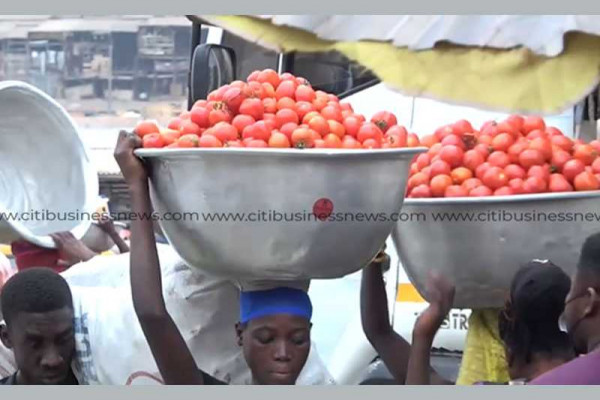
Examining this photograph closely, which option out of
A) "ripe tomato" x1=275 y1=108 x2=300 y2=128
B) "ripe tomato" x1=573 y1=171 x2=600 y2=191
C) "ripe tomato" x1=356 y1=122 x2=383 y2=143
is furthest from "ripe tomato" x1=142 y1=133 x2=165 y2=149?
"ripe tomato" x1=573 y1=171 x2=600 y2=191

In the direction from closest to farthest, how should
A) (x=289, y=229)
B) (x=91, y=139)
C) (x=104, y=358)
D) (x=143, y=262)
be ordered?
(x=289, y=229) → (x=143, y=262) → (x=104, y=358) → (x=91, y=139)

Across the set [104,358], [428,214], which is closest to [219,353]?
[104,358]

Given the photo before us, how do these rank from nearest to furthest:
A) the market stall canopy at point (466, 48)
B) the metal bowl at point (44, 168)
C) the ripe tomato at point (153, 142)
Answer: the ripe tomato at point (153, 142), the market stall canopy at point (466, 48), the metal bowl at point (44, 168)

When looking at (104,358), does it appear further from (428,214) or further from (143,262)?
(428,214)

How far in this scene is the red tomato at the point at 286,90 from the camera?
235 centimetres

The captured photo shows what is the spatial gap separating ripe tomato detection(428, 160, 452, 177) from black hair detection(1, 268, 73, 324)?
824 millimetres

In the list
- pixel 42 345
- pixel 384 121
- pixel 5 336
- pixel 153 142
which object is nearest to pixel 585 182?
pixel 384 121

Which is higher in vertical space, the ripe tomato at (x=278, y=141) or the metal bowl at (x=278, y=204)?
the ripe tomato at (x=278, y=141)

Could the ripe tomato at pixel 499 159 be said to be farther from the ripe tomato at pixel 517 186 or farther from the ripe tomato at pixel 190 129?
the ripe tomato at pixel 190 129

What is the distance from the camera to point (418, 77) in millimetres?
2725

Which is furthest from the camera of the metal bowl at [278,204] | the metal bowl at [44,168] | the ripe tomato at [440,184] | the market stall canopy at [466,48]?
the metal bowl at [44,168]

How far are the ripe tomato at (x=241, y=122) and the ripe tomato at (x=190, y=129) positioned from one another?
7cm

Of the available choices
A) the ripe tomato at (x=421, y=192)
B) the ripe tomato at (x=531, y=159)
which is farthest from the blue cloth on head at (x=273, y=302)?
the ripe tomato at (x=531, y=159)

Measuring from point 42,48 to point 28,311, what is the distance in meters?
1.61
